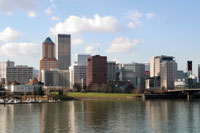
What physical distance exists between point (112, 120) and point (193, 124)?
15870 millimetres

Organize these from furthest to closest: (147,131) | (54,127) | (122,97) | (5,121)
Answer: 1. (122,97)
2. (5,121)
3. (54,127)
4. (147,131)

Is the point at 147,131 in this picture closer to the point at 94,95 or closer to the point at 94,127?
the point at 94,127

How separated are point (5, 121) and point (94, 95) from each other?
113720mm

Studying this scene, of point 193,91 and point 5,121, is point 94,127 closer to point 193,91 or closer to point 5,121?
point 5,121

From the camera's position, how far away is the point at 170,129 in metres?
60.1

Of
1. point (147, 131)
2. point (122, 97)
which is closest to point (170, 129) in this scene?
point (147, 131)

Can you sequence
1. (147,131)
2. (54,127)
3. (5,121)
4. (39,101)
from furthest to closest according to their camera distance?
(39,101) < (5,121) < (54,127) < (147,131)

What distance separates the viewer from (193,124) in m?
67.2

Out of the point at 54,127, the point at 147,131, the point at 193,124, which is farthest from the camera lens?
the point at 193,124

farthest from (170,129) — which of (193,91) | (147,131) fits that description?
(193,91)

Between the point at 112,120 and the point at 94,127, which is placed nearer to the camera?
the point at 94,127

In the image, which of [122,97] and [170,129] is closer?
[170,129]

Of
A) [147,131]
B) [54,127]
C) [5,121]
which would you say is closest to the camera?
[147,131]

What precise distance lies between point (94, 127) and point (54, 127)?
690 centimetres
